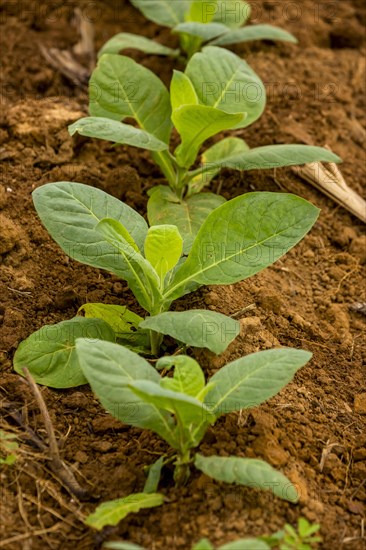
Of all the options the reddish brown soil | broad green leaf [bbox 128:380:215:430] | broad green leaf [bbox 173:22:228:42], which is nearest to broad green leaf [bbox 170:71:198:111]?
the reddish brown soil

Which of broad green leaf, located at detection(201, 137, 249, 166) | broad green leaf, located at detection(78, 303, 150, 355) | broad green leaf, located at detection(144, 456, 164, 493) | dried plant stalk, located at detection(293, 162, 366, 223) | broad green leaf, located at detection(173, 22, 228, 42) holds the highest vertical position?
broad green leaf, located at detection(173, 22, 228, 42)

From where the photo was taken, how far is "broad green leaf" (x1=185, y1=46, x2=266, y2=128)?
2943 mm

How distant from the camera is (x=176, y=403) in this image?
76.9 inches

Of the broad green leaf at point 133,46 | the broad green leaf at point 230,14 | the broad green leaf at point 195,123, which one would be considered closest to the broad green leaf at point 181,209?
the broad green leaf at point 195,123

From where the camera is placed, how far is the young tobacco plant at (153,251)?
237cm

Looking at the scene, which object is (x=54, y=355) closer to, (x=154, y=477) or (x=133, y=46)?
(x=154, y=477)

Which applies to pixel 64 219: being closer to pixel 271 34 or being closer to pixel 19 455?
pixel 19 455

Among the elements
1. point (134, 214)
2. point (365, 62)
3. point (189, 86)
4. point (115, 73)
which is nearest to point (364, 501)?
point (134, 214)

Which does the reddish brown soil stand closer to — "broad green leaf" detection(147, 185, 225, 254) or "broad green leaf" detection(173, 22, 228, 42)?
"broad green leaf" detection(147, 185, 225, 254)

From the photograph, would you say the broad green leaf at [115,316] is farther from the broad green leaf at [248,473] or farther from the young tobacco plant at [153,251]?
the broad green leaf at [248,473]

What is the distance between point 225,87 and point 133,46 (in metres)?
0.67

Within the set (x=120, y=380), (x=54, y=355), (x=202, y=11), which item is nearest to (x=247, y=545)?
(x=120, y=380)

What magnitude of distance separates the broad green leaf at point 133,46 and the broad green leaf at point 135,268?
130cm

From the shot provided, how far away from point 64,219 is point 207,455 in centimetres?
81
